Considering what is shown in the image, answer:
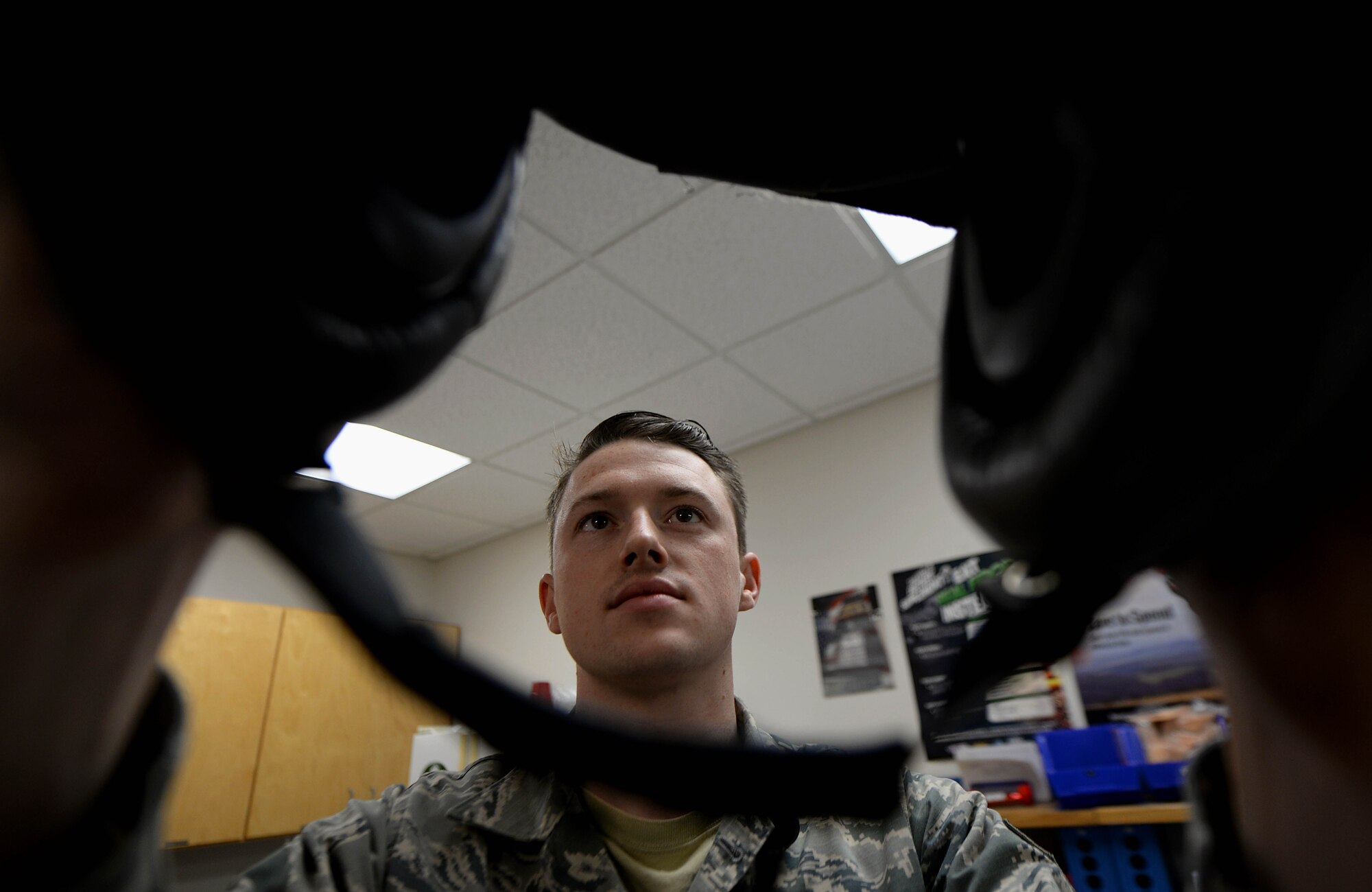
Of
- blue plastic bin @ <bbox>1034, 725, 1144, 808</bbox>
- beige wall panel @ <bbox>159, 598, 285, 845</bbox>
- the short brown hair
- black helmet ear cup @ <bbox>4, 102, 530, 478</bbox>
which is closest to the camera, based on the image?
black helmet ear cup @ <bbox>4, 102, 530, 478</bbox>

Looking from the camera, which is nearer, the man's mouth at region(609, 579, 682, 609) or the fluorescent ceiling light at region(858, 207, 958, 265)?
the man's mouth at region(609, 579, 682, 609)

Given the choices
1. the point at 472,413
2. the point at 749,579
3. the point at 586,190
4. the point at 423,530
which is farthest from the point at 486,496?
the point at 749,579

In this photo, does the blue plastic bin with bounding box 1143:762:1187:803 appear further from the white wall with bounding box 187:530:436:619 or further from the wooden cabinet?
the wooden cabinet

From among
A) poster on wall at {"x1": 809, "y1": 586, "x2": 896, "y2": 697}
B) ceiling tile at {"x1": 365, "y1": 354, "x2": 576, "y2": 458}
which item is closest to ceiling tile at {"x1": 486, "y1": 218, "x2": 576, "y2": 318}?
ceiling tile at {"x1": 365, "y1": 354, "x2": 576, "y2": 458}

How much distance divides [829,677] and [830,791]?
2.31m

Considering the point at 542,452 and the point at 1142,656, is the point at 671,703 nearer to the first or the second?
the point at 1142,656

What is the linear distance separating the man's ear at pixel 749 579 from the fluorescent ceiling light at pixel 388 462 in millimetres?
1698

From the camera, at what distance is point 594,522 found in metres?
1.12

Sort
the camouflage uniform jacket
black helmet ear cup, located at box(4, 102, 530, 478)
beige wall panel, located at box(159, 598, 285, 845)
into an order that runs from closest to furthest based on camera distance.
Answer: black helmet ear cup, located at box(4, 102, 530, 478) < the camouflage uniform jacket < beige wall panel, located at box(159, 598, 285, 845)

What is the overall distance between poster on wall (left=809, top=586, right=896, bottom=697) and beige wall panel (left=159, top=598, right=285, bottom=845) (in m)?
2.18

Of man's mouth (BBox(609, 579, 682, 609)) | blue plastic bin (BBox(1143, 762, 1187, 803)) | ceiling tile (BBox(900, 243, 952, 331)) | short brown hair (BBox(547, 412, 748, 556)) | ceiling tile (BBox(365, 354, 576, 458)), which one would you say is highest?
ceiling tile (BBox(900, 243, 952, 331))

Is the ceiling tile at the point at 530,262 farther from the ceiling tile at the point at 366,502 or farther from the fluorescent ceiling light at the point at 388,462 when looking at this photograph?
the ceiling tile at the point at 366,502

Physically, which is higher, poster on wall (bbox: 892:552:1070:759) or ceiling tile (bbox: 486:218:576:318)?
ceiling tile (bbox: 486:218:576:318)

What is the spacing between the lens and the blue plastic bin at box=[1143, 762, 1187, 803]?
1405mm
